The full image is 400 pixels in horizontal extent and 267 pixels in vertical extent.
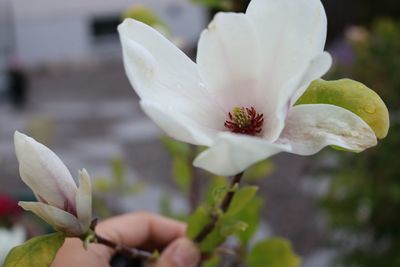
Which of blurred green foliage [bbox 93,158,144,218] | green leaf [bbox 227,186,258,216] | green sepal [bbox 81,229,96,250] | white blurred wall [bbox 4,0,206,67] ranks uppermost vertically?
green sepal [bbox 81,229,96,250]

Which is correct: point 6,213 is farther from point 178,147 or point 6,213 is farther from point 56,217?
point 56,217

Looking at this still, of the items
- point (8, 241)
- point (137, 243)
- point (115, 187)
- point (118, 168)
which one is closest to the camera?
point (137, 243)

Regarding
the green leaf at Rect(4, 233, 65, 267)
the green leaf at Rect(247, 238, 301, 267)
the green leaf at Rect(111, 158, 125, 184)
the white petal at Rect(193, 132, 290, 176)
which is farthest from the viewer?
the green leaf at Rect(111, 158, 125, 184)

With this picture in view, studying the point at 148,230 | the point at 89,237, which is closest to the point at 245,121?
the point at 89,237

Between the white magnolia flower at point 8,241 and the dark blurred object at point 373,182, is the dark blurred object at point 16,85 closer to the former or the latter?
the dark blurred object at point 373,182

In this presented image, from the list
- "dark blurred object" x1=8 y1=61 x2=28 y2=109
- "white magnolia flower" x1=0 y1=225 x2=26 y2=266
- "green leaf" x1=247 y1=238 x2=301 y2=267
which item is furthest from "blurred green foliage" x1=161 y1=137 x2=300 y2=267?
"dark blurred object" x1=8 y1=61 x2=28 y2=109

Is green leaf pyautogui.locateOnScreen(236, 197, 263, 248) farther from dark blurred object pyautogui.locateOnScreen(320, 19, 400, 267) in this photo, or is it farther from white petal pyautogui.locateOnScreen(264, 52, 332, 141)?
dark blurred object pyautogui.locateOnScreen(320, 19, 400, 267)

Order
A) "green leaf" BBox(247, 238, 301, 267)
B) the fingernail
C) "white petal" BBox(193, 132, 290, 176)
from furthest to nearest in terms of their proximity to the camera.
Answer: "green leaf" BBox(247, 238, 301, 267) < the fingernail < "white petal" BBox(193, 132, 290, 176)
